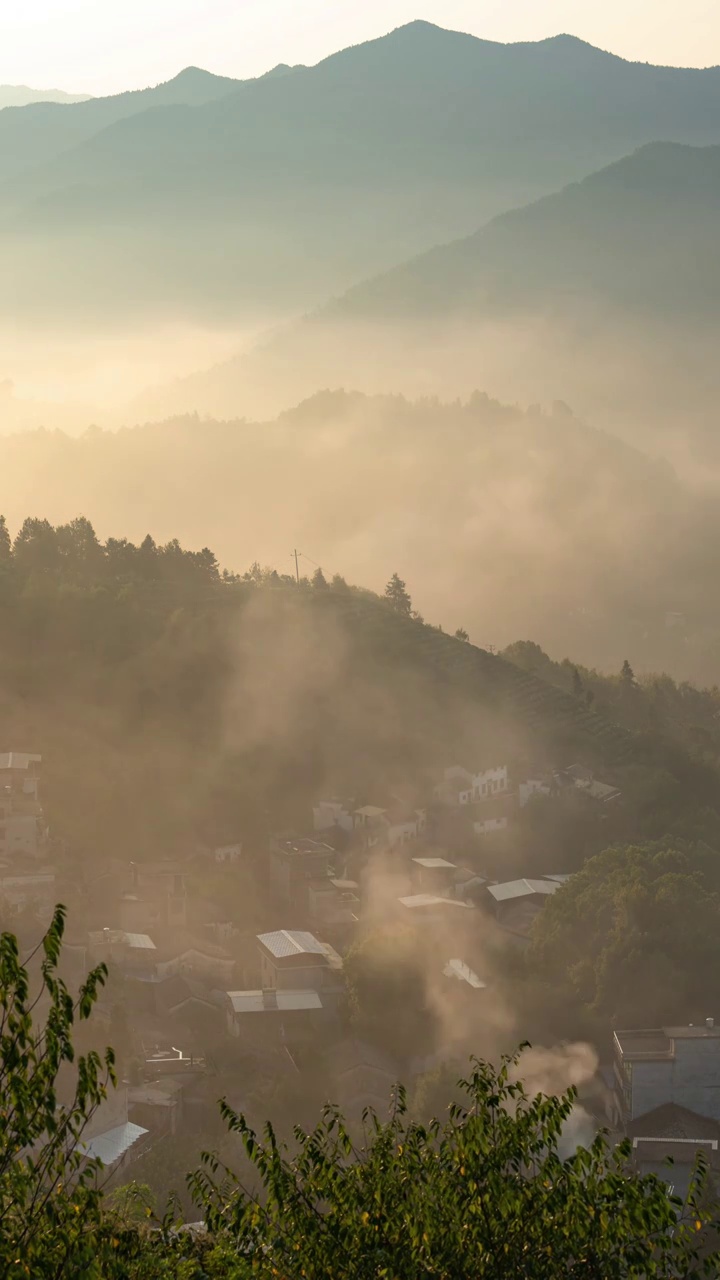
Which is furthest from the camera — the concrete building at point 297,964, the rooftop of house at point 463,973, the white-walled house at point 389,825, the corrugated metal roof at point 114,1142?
the white-walled house at point 389,825

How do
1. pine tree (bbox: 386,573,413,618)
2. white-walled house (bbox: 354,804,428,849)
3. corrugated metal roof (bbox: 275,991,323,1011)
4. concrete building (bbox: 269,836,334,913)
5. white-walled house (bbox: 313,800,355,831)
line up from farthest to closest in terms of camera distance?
pine tree (bbox: 386,573,413,618) < white-walled house (bbox: 313,800,355,831) < white-walled house (bbox: 354,804,428,849) < concrete building (bbox: 269,836,334,913) < corrugated metal roof (bbox: 275,991,323,1011)

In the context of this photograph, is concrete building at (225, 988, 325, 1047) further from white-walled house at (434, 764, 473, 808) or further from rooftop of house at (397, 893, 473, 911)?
white-walled house at (434, 764, 473, 808)

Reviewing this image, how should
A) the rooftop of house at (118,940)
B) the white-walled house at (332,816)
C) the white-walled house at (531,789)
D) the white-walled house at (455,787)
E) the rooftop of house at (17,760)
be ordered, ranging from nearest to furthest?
the rooftop of house at (118,940) < the rooftop of house at (17,760) < the white-walled house at (332,816) < the white-walled house at (455,787) < the white-walled house at (531,789)

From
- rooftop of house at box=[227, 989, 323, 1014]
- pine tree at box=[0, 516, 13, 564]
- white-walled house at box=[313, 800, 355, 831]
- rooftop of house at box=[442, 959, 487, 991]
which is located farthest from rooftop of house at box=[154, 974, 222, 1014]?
pine tree at box=[0, 516, 13, 564]

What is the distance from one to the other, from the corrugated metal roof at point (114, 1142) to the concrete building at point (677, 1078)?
978 centimetres

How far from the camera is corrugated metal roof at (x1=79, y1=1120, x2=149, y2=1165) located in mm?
24562

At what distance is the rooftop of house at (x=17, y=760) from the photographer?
131 feet

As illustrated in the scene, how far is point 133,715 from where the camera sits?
47.6m

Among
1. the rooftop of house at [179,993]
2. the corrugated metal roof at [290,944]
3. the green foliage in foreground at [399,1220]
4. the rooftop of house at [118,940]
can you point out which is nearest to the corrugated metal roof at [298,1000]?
the corrugated metal roof at [290,944]

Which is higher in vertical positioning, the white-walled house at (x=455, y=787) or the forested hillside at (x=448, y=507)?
the forested hillside at (x=448, y=507)

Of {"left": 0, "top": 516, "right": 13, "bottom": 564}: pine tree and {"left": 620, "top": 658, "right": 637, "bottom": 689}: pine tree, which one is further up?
{"left": 0, "top": 516, "right": 13, "bottom": 564}: pine tree

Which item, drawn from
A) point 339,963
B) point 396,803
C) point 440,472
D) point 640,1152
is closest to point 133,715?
point 396,803

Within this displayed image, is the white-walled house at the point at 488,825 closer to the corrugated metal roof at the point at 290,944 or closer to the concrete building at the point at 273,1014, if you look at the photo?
the corrugated metal roof at the point at 290,944

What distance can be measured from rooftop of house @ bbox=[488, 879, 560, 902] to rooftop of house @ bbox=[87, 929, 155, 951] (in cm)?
984
